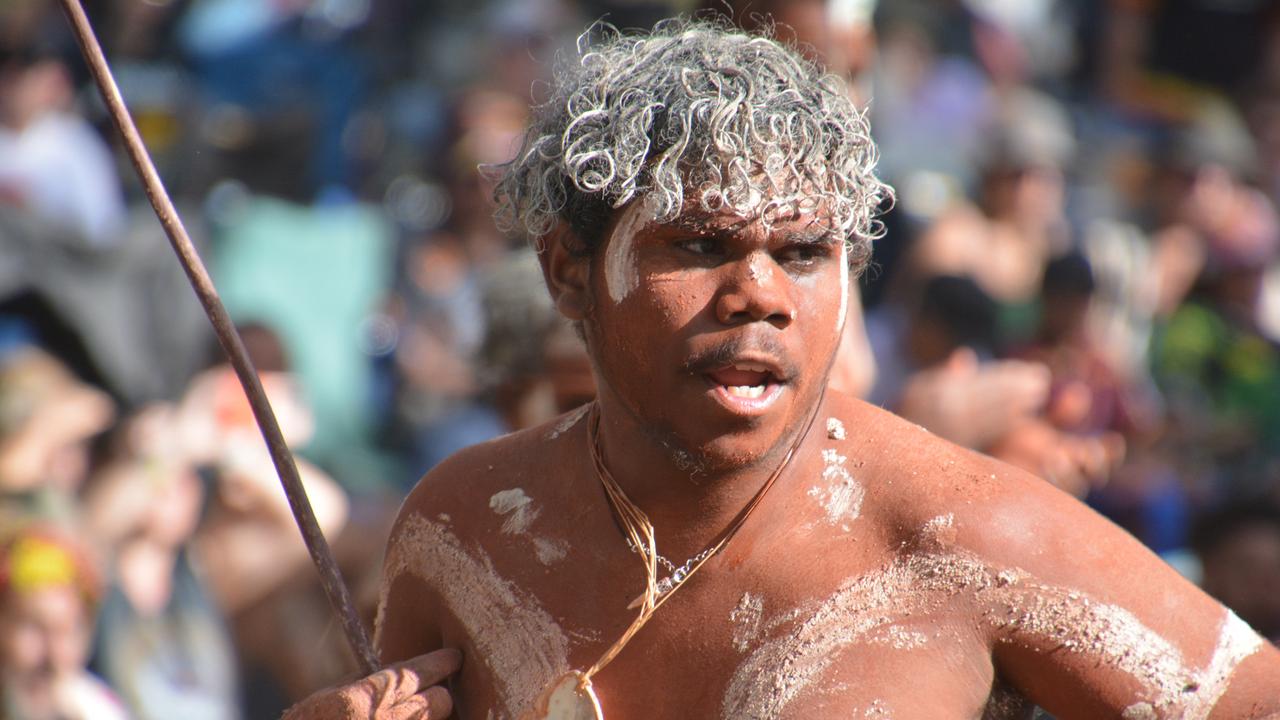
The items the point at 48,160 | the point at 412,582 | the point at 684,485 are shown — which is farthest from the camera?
the point at 48,160

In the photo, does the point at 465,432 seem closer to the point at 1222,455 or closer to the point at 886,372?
the point at 886,372

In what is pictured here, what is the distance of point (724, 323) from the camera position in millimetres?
2268

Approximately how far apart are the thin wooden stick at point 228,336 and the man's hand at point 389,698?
0.06 meters

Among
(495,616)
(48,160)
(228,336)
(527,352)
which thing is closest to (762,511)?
(495,616)

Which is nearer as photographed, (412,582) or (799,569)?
(799,569)

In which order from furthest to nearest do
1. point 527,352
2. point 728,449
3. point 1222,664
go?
1. point 527,352
2. point 728,449
3. point 1222,664

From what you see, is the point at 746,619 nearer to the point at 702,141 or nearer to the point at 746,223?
the point at 746,223

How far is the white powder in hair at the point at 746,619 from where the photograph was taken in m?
2.31

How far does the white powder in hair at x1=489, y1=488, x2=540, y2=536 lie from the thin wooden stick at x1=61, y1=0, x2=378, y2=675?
290 millimetres

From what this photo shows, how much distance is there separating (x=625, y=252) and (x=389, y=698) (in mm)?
761

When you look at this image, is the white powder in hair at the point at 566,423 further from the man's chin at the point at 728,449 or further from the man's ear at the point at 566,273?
the man's chin at the point at 728,449

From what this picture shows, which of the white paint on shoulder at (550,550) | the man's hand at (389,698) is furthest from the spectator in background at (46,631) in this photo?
the white paint on shoulder at (550,550)

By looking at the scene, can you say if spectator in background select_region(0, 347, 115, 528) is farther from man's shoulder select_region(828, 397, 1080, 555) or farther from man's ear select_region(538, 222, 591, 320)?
man's shoulder select_region(828, 397, 1080, 555)

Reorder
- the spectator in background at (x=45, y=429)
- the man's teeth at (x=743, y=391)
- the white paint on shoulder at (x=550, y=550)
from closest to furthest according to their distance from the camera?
the man's teeth at (x=743, y=391)
the white paint on shoulder at (x=550, y=550)
the spectator in background at (x=45, y=429)
